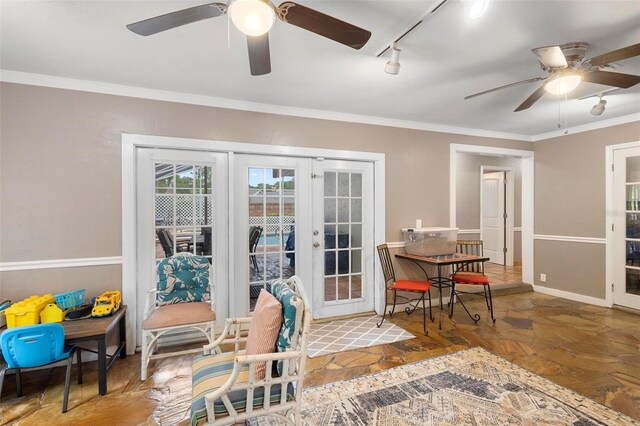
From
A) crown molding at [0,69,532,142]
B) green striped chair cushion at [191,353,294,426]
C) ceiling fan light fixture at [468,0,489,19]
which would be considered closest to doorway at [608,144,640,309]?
crown molding at [0,69,532,142]

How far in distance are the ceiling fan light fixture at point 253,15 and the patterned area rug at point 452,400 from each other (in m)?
2.30

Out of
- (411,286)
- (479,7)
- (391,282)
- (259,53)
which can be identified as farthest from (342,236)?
(479,7)

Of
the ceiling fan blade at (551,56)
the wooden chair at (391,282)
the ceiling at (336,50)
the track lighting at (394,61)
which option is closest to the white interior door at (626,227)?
the ceiling at (336,50)

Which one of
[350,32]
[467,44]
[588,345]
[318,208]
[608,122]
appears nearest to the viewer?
[350,32]

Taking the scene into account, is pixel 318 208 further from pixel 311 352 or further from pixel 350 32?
pixel 350 32

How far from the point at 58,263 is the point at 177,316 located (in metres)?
1.20

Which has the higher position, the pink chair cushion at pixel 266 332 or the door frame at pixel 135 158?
the door frame at pixel 135 158

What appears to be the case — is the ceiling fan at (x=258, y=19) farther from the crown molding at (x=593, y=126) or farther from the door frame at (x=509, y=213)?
the door frame at (x=509, y=213)

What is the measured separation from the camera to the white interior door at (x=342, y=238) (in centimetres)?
373

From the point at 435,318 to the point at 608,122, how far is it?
348 cm

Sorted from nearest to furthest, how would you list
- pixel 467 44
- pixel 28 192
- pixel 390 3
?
pixel 390 3 → pixel 467 44 → pixel 28 192

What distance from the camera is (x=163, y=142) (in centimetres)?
301

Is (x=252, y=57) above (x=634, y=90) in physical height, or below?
below

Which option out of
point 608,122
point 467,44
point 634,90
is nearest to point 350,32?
point 467,44
